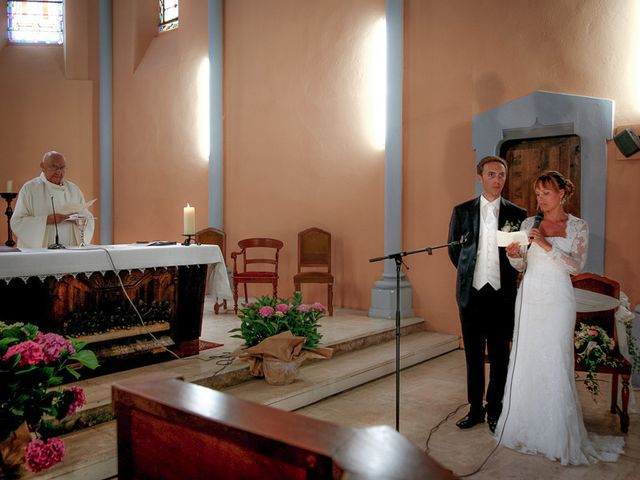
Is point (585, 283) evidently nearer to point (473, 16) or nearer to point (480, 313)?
point (480, 313)

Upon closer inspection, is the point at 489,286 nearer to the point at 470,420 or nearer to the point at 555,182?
the point at 555,182

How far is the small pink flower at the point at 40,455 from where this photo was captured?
2488 millimetres

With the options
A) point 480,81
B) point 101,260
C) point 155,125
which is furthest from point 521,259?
point 155,125

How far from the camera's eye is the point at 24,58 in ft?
28.8

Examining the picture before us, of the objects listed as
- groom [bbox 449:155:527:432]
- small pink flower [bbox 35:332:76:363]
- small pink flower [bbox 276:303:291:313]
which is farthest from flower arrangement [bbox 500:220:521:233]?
Answer: small pink flower [bbox 35:332:76:363]

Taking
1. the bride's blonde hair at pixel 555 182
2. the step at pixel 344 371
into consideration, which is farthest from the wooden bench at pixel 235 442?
the bride's blonde hair at pixel 555 182

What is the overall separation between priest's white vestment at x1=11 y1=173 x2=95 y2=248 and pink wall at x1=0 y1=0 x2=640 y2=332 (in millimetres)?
3090

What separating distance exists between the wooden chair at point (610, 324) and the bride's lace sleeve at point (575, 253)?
2.82ft

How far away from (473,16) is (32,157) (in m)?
6.50

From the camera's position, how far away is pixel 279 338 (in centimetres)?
413

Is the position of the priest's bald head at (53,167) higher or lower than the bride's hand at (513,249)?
higher

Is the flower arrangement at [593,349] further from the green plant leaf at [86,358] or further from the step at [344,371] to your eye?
the green plant leaf at [86,358]

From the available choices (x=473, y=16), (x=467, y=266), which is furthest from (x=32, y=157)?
(x=467, y=266)

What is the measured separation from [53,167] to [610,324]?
13.8 ft
